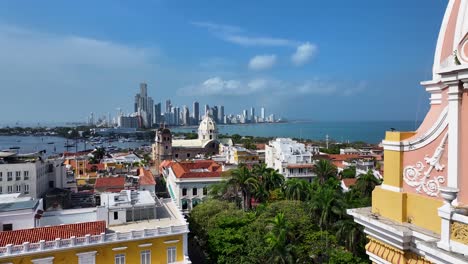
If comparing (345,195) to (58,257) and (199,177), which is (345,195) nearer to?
(199,177)

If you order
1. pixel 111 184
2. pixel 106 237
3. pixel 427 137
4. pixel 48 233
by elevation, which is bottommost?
pixel 111 184

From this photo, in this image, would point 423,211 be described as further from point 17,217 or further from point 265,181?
point 265,181

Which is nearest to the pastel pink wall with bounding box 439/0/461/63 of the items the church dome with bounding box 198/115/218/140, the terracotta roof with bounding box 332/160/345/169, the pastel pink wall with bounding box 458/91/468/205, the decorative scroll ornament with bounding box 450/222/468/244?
the pastel pink wall with bounding box 458/91/468/205

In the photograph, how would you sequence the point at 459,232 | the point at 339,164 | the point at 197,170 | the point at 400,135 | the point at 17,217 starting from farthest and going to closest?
the point at 339,164
the point at 197,170
the point at 17,217
the point at 400,135
the point at 459,232

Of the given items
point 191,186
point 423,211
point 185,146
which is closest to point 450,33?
point 423,211

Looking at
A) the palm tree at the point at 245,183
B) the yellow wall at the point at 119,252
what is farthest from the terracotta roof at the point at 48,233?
the palm tree at the point at 245,183

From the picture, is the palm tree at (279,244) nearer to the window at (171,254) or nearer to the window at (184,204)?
the window at (171,254)
